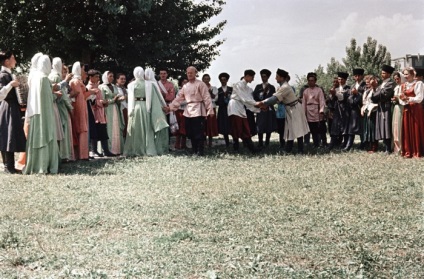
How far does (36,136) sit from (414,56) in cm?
2451

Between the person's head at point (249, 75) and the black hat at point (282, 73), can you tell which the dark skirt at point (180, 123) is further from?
the black hat at point (282, 73)

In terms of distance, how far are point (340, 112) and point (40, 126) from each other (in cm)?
685

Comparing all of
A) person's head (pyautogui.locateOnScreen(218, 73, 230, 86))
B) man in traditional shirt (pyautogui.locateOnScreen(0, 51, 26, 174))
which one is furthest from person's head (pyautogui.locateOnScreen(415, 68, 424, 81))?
man in traditional shirt (pyautogui.locateOnScreen(0, 51, 26, 174))

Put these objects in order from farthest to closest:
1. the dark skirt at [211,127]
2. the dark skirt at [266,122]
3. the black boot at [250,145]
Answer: the dark skirt at [211,127], the dark skirt at [266,122], the black boot at [250,145]

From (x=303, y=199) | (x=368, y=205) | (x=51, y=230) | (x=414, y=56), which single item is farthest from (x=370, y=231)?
(x=414, y=56)

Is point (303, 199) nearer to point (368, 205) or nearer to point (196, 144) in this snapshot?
point (368, 205)

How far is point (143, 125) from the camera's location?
11039mm

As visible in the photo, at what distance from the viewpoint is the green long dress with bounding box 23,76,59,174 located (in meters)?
8.52

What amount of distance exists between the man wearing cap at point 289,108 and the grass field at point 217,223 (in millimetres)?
2205

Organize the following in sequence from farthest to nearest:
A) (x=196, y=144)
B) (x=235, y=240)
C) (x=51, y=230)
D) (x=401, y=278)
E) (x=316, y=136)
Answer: (x=316, y=136), (x=196, y=144), (x=51, y=230), (x=235, y=240), (x=401, y=278)

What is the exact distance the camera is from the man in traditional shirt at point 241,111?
442 inches

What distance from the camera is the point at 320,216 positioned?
5.31 metres

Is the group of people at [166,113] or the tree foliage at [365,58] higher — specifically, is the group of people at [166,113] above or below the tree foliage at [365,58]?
below

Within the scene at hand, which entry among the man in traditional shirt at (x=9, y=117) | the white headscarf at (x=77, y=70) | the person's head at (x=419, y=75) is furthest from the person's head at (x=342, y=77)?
the man in traditional shirt at (x=9, y=117)
